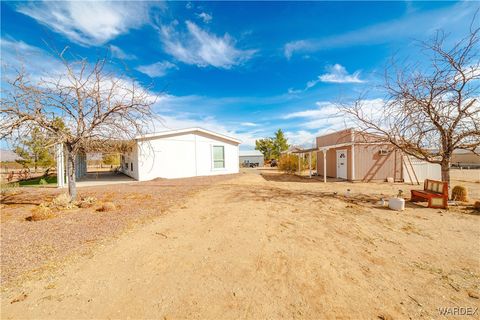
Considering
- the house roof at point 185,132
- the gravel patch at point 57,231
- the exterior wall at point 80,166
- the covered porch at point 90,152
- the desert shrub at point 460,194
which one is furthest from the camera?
the exterior wall at point 80,166

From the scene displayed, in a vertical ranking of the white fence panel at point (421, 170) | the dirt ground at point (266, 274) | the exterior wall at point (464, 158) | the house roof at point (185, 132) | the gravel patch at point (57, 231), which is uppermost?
the house roof at point (185, 132)

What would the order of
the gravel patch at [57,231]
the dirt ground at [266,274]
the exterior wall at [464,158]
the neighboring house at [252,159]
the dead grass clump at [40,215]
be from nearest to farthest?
the dirt ground at [266,274]
the gravel patch at [57,231]
the dead grass clump at [40,215]
the exterior wall at [464,158]
the neighboring house at [252,159]

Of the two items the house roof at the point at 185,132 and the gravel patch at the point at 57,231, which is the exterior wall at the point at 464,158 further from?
the gravel patch at the point at 57,231

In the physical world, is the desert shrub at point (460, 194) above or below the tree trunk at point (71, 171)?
below

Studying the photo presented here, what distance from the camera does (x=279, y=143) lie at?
134 feet

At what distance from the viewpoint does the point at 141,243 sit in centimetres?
412

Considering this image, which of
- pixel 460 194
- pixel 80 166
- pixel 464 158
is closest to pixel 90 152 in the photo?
pixel 80 166

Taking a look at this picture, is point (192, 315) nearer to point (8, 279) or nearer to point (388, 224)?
point (8, 279)

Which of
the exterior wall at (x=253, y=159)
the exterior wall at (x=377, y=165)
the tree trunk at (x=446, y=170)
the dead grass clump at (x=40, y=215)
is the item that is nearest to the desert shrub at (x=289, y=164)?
the exterior wall at (x=377, y=165)

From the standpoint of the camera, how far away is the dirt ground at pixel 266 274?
93.4 inches

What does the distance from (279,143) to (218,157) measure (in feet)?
83.9

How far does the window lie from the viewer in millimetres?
17062

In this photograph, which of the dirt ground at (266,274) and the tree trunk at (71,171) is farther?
the tree trunk at (71,171)

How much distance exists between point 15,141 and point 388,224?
1055 centimetres
